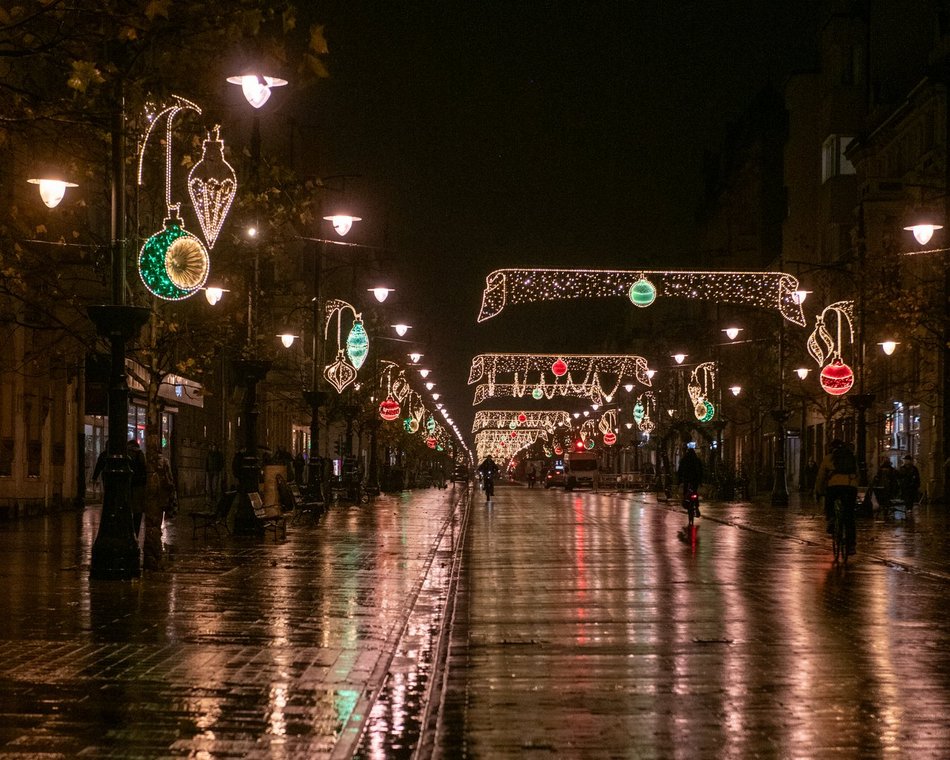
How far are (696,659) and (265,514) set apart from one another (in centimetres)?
1751

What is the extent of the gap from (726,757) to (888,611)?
8.13 metres

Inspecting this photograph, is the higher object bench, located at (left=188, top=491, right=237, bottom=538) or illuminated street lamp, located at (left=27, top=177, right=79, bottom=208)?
illuminated street lamp, located at (left=27, top=177, right=79, bottom=208)

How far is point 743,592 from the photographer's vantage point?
17797mm

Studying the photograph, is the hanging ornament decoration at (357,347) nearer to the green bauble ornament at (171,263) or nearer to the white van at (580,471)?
the green bauble ornament at (171,263)

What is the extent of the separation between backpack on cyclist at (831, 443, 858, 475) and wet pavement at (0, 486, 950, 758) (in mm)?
1304

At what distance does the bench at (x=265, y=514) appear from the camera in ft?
92.5

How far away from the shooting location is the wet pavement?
8.59 metres

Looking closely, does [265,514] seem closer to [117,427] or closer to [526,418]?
[117,427]

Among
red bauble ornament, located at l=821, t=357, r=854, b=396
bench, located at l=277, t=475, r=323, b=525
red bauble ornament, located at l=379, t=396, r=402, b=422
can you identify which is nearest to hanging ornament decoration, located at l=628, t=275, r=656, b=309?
red bauble ornament, located at l=821, t=357, r=854, b=396

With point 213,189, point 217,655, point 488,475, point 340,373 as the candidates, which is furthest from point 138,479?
point 488,475

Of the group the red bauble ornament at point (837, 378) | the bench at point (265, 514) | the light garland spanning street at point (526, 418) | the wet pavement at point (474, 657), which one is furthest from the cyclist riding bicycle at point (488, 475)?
the light garland spanning street at point (526, 418)

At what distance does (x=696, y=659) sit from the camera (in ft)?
39.1

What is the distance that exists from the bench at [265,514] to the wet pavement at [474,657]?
404cm

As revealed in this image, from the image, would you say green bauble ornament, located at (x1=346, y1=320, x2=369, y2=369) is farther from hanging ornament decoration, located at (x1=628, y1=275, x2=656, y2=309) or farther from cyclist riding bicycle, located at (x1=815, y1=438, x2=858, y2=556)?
cyclist riding bicycle, located at (x1=815, y1=438, x2=858, y2=556)
